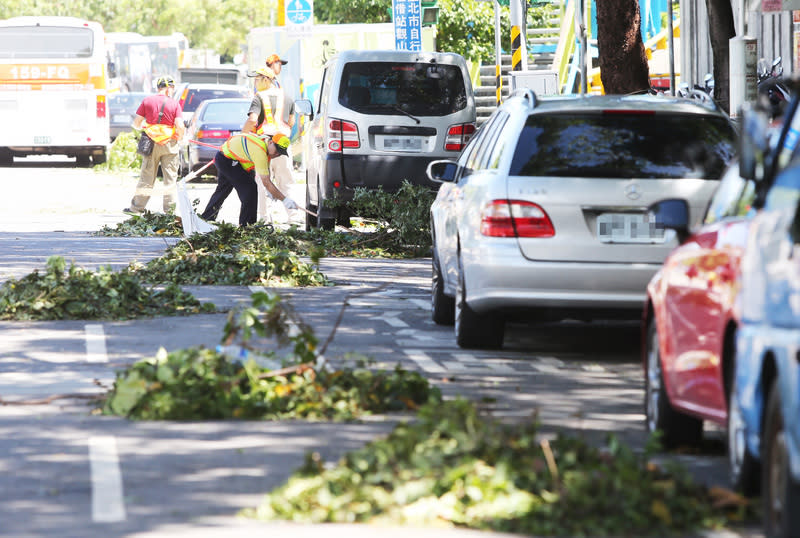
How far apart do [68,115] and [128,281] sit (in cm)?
2698

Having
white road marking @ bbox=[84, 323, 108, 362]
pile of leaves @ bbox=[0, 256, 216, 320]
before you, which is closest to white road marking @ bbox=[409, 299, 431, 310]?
pile of leaves @ bbox=[0, 256, 216, 320]

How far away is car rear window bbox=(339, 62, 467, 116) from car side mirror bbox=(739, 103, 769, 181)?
12819mm

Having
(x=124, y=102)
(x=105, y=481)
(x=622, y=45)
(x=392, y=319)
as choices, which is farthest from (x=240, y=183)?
(x=124, y=102)

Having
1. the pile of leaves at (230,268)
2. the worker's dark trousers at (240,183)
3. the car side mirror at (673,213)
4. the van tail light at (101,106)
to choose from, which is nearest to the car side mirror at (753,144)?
the car side mirror at (673,213)

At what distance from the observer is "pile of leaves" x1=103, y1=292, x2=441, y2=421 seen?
7.59 m

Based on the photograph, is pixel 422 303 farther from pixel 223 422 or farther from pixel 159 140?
pixel 159 140

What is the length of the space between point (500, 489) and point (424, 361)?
3.86 metres

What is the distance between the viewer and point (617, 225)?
9078mm

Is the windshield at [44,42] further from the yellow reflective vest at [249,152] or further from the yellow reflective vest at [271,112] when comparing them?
the yellow reflective vest at [249,152]

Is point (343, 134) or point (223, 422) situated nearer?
point (223, 422)

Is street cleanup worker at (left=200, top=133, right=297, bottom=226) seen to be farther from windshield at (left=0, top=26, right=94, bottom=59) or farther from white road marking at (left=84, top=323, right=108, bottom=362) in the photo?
windshield at (left=0, top=26, right=94, bottom=59)

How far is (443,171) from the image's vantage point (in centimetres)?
1148

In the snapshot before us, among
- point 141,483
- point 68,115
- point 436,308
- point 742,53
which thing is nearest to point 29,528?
point 141,483

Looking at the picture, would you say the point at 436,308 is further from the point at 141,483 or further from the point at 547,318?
the point at 141,483
